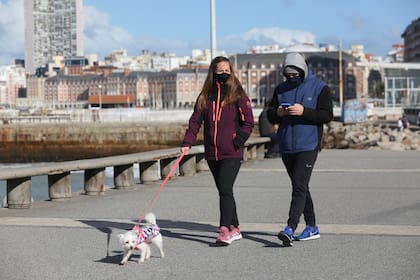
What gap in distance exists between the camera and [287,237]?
8195mm

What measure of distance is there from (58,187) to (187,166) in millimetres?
5092

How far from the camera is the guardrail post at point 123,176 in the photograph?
1541 centimetres

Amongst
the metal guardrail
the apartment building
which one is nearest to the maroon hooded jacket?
the metal guardrail

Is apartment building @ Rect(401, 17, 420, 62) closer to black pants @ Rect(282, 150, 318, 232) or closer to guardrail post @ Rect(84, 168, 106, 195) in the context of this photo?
guardrail post @ Rect(84, 168, 106, 195)

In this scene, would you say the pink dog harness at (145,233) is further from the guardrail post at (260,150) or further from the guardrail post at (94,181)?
the guardrail post at (260,150)

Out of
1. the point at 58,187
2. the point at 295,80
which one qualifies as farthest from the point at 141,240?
the point at 58,187

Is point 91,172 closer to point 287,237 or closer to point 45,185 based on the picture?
point 287,237

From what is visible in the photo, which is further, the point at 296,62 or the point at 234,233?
the point at 234,233

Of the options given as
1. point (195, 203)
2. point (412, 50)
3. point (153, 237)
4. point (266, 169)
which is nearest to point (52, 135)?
point (266, 169)

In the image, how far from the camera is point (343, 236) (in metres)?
9.10

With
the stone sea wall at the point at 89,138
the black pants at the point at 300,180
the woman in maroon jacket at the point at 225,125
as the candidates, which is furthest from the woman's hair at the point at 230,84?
the stone sea wall at the point at 89,138

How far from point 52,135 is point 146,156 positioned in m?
63.3

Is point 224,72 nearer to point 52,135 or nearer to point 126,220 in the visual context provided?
point 126,220

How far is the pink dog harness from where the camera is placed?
7.47m
